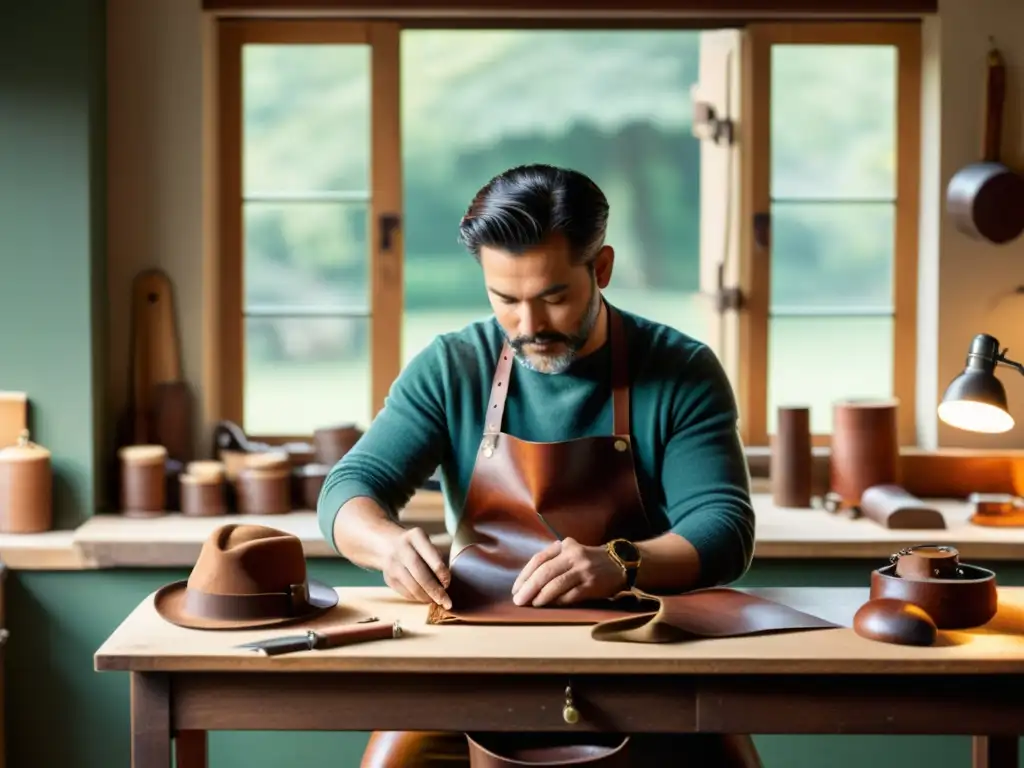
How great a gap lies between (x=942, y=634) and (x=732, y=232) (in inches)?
97.2

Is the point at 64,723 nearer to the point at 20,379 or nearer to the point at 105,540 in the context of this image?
the point at 105,540

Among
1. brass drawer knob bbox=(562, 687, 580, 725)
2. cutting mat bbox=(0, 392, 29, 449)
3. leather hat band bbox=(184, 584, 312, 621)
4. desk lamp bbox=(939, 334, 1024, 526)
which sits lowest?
brass drawer knob bbox=(562, 687, 580, 725)

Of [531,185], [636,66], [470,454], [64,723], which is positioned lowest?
[64,723]

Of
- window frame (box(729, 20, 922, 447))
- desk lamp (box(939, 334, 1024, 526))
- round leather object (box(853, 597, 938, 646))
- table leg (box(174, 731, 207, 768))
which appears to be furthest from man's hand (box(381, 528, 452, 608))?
window frame (box(729, 20, 922, 447))

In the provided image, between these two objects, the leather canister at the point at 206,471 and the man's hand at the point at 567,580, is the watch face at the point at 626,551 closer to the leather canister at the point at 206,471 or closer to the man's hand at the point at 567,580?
the man's hand at the point at 567,580

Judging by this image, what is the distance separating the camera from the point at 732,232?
493cm

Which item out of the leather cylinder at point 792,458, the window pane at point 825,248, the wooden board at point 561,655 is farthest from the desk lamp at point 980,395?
the window pane at point 825,248

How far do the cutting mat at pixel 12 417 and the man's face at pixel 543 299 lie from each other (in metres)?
2.03

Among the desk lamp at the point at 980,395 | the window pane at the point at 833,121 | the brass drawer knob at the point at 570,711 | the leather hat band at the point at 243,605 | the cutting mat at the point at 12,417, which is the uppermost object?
the window pane at the point at 833,121

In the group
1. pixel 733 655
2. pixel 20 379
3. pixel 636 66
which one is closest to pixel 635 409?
pixel 733 655

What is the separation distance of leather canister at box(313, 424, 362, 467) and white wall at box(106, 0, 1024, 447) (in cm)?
50

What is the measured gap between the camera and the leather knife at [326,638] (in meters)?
2.54

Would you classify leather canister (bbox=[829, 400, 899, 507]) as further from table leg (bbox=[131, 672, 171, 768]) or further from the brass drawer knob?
table leg (bbox=[131, 672, 171, 768])

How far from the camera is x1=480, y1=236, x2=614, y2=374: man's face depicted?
3.01 metres
